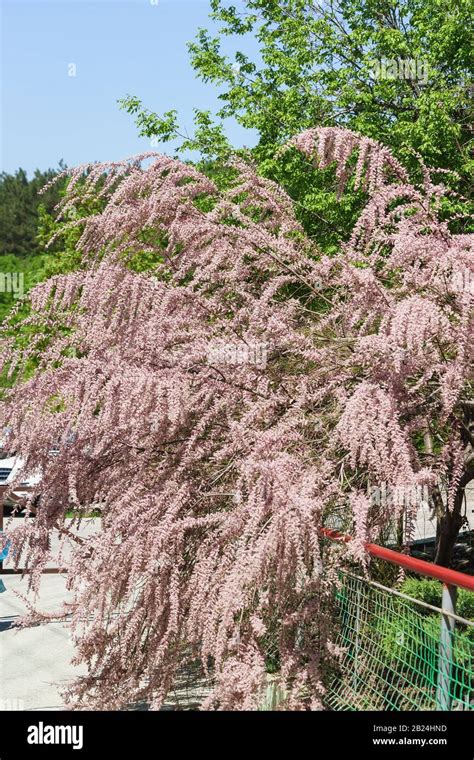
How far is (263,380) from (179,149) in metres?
14.3

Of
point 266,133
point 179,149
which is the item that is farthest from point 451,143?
point 179,149

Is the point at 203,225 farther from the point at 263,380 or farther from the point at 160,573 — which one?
the point at 160,573

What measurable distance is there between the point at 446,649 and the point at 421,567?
0.35 meters

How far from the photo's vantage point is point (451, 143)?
14305 millimetres

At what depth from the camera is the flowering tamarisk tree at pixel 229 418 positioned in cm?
400

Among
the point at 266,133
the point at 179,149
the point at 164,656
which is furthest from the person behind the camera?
the point at 179,149

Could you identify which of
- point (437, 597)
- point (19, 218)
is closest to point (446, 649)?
point (437, 597)

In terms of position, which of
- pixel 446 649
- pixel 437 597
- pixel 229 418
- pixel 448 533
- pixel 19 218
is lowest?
pixel 437 597

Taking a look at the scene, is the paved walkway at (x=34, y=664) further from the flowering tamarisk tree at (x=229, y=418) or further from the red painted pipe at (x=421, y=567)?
the red painted pipe at (x=421, y=567)

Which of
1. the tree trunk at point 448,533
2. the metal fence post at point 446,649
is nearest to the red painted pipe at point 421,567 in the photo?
the metal fence post at point 446,649

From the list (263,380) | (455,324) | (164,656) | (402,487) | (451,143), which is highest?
(451,143)

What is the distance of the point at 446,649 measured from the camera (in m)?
3.46

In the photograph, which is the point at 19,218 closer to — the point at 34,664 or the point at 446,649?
the point at 34,664

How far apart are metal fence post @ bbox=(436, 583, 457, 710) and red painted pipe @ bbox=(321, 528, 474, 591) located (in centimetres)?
7
